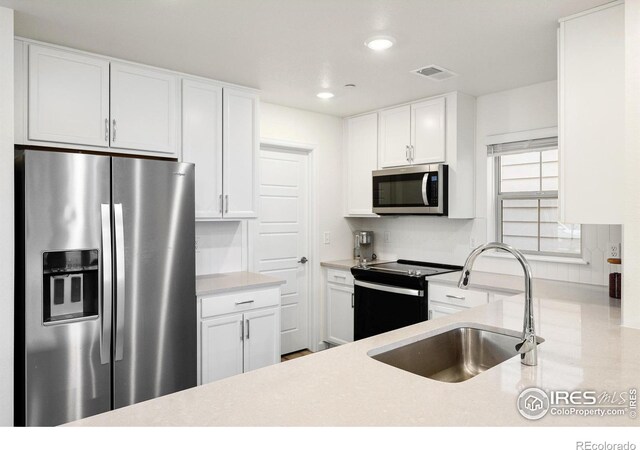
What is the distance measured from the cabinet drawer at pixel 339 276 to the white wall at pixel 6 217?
264 cm

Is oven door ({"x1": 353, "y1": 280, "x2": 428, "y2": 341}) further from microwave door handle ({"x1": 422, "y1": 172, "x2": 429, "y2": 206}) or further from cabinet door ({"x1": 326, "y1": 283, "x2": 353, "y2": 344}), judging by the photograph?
microwave door handle ({"x1": 422, "y1": 172, "x2": 429, "y2": 206})

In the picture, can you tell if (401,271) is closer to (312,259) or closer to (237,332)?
(312,259)

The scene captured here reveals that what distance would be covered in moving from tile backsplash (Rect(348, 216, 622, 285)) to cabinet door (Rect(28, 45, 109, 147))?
8.72 ft

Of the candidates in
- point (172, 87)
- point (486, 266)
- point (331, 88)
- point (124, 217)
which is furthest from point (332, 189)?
point (124, 217)

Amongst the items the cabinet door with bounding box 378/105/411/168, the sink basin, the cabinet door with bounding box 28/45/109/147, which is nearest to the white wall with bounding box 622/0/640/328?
A: the sink basin

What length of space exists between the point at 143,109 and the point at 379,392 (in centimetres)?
243

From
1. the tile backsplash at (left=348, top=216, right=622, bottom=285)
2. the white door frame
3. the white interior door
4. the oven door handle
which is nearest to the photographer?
the tile backsplash at (left=348, top=216, right=622, bottom=285)

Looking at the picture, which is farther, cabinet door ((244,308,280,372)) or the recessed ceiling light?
cabinet door ((244,308,280,372))

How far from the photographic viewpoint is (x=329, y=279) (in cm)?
432

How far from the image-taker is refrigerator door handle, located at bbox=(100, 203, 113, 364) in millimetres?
2328

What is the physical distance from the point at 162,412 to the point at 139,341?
4.92ft

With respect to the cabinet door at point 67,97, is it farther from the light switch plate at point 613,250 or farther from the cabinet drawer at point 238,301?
the light switch plate at point 613,250

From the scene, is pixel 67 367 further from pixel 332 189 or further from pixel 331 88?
pixel 332 189

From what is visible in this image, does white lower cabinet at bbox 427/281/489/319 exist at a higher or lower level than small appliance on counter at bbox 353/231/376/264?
lower
